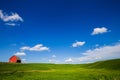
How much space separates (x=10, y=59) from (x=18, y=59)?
6.11 metres

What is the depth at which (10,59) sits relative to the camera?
14075 cm

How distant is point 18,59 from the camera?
142 meters
